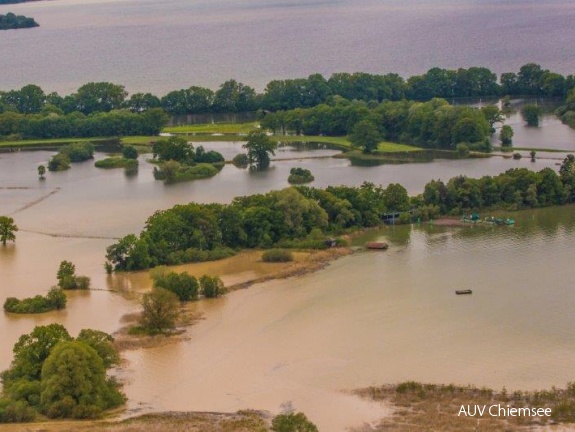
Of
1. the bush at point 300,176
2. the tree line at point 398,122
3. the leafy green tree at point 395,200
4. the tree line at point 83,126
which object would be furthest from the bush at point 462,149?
the tree line at point 83,126

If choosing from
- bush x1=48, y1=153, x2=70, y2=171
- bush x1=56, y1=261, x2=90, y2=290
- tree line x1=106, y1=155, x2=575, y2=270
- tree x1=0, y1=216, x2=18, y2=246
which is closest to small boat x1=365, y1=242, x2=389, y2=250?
tree line x1=106, y1=155, x2=575, y2=270

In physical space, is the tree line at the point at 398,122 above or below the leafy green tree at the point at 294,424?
above

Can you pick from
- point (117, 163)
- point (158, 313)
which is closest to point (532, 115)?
point (117, 163)

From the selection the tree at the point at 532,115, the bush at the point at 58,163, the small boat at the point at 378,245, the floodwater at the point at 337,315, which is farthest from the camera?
the tree at the point at 532,115

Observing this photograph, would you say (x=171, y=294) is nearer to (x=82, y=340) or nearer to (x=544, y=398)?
(x=82, y=340)

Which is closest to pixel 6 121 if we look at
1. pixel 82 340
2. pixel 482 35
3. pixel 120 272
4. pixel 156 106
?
pixel 156 106

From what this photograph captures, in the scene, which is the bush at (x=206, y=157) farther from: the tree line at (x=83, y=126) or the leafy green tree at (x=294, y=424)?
the leafy green tree at (x=294, y=424)
